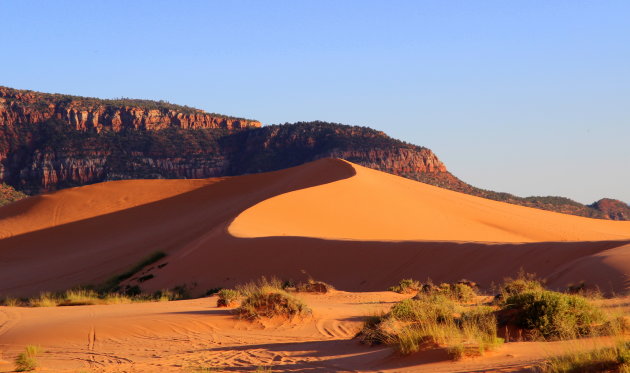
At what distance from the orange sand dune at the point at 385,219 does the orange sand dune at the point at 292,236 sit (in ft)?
0.30

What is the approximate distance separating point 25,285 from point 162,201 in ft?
61.8

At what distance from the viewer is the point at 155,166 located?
78.2 meters

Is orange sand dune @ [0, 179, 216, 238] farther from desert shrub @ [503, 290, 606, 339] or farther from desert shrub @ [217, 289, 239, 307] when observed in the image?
desert shrub @ [503, 290, 606, 339]

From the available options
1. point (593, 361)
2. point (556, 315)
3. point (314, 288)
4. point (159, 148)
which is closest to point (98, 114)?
point (159, 148)

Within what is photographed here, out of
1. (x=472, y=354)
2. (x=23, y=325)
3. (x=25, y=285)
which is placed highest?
(x=472, y=354)

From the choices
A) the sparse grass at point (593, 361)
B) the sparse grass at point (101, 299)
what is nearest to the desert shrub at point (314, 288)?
the sparse grass at point (101, 299)

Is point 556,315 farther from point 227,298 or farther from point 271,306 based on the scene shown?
point 227,298

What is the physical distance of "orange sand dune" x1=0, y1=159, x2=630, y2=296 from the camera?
1970 cm

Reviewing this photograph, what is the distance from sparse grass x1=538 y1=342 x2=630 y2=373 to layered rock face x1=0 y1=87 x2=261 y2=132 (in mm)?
81291

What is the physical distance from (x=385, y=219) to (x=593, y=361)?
26007 mm

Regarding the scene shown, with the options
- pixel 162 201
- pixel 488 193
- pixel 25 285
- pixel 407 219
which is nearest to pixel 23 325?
pixel 25 285

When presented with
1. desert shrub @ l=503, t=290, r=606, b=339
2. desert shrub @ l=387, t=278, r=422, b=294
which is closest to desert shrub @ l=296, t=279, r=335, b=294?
desert shrub @ l=387, t=278, r=422, b=294

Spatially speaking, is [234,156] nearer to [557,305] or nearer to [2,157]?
[2,157]

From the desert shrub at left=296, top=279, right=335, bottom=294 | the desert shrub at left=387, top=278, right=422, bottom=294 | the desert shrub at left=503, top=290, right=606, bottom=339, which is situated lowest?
the desert shrub at left=296, top=279, right=335, bottom=294
